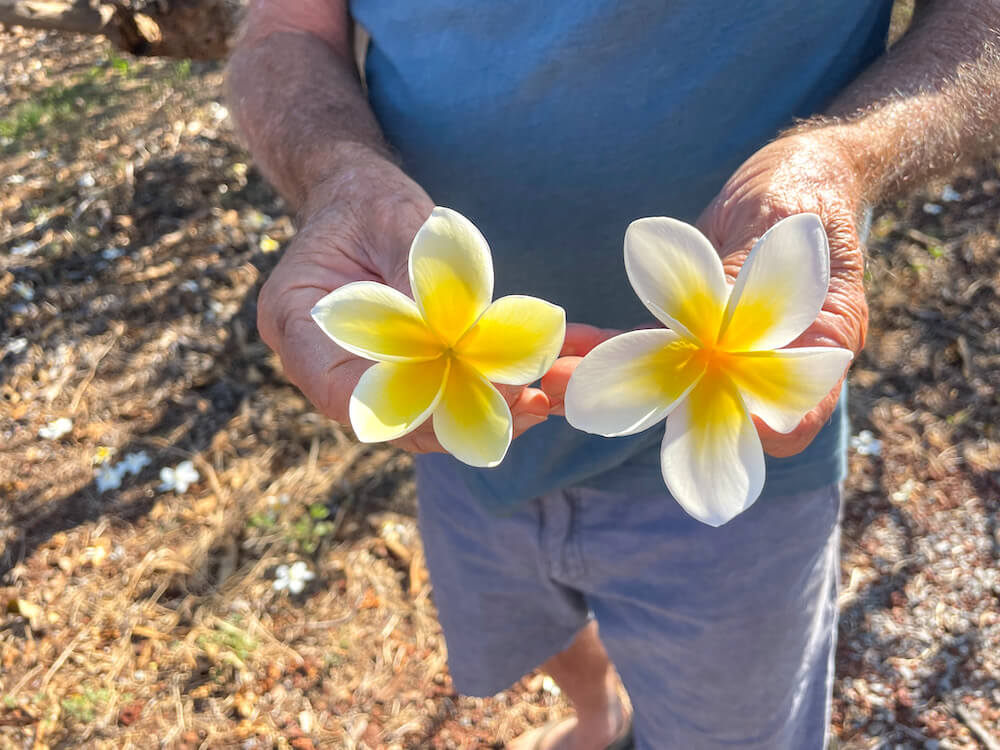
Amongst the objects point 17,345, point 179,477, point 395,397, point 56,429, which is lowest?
point 179,477

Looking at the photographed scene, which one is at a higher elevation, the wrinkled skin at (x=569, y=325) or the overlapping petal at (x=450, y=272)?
the overlapping petal at (x=450, y=272)

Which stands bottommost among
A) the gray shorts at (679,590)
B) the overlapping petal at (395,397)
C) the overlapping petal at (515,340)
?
the gray shorts at (679,590)

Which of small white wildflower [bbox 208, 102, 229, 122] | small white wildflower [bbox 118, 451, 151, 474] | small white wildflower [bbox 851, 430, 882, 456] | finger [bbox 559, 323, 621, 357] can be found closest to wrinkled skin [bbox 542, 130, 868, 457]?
finger [bbox 559, 323, 621, 357]

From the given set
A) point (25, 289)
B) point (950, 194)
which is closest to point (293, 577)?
point (25, 289)

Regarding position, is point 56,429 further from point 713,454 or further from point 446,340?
point 713,454

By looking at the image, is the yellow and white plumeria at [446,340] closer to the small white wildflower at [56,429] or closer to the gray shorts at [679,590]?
the gray shorts at [679,590]

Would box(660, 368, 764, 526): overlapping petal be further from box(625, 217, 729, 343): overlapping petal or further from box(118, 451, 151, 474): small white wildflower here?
box(118, 451, 151, 474): small white wildflower

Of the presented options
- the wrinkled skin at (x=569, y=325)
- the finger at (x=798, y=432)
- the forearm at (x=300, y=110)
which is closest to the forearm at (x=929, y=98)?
the wrinkled skin at (x=569, y=325)
